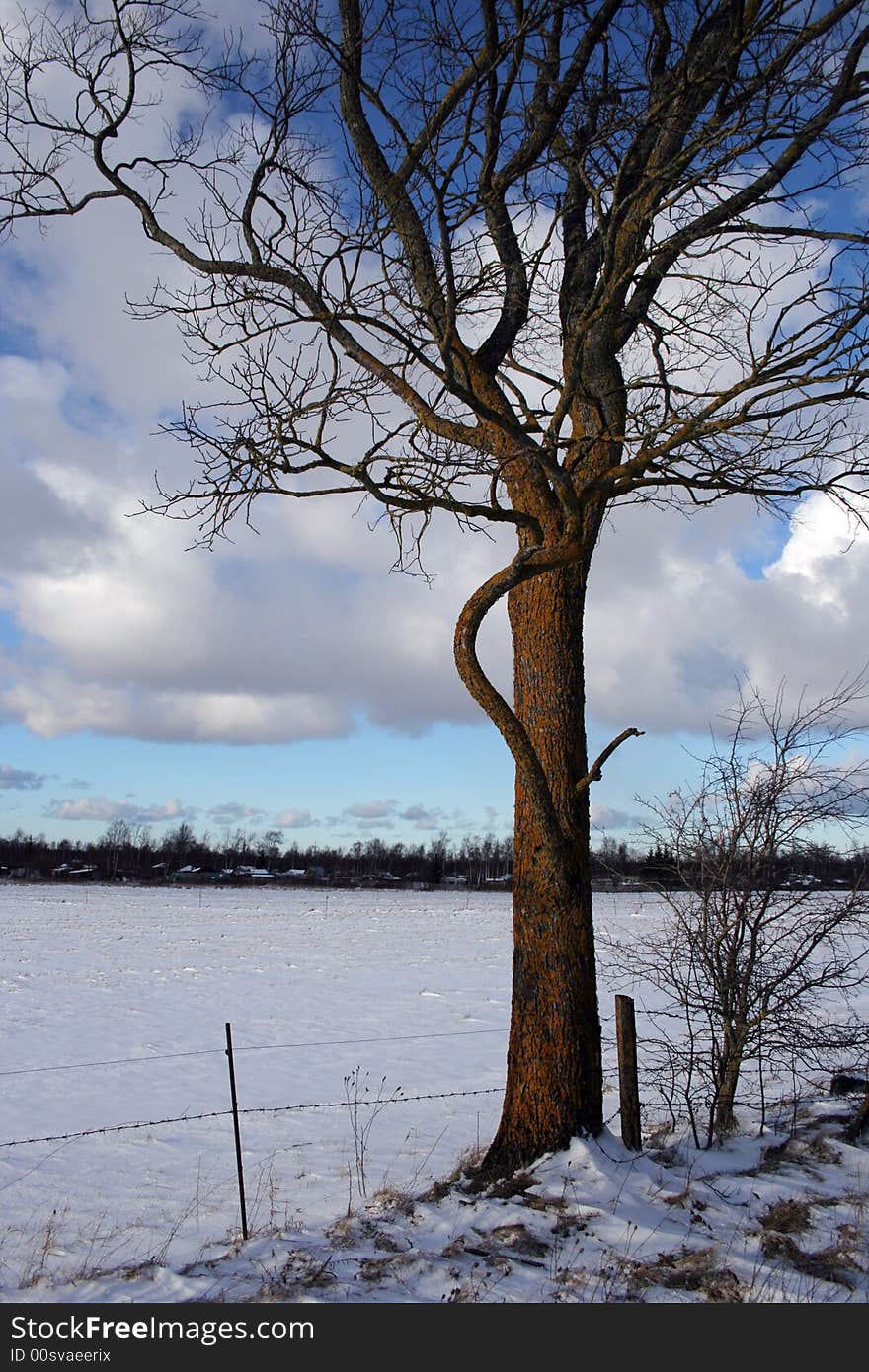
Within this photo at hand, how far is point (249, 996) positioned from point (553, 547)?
1430 cm

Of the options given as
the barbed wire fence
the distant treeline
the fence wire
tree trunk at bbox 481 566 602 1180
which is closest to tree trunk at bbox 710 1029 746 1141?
the barbed wire fence

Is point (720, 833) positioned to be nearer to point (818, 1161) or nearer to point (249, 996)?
point (818, 1161)

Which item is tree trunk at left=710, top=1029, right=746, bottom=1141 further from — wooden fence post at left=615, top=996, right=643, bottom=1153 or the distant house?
the distant house

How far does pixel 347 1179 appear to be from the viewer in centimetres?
784

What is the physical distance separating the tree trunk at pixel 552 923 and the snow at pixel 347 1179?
0.29m

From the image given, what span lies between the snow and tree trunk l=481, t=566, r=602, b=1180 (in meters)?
0.29

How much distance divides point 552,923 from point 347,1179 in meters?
3.30

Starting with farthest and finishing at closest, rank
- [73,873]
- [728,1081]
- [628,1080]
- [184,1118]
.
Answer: [73,873]
[184,1118]
[728,1081]
[628,1080]

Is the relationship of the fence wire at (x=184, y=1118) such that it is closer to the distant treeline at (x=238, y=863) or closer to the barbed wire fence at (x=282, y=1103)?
the barbed wire fence at (x=282, y=1103)

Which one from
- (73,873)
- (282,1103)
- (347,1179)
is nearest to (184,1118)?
(347,1179)

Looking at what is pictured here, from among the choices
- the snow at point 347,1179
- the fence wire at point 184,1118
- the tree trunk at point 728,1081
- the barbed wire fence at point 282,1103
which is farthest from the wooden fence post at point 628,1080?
the fence wire at point 184,1118

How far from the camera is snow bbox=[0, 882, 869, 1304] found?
4.62 meters

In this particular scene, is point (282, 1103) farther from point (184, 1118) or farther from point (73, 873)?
point (73, 873)
